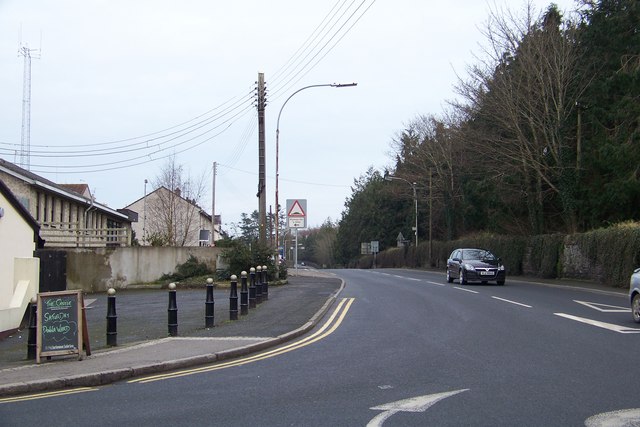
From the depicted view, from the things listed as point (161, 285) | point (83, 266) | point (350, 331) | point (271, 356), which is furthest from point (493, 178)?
point (271, 356)

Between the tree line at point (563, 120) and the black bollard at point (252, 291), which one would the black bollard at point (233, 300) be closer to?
the black bollard at point (252, 291)

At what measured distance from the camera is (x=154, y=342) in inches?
451

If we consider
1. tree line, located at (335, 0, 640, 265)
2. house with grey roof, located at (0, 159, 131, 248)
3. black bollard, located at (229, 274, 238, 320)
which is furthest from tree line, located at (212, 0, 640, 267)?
black bollard, located at (229, 274, 238, 320)

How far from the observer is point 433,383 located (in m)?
7.78

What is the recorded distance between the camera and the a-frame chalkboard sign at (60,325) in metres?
9.73

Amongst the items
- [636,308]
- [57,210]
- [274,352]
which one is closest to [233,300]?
[274,352]

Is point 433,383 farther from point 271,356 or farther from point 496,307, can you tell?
point 496,307

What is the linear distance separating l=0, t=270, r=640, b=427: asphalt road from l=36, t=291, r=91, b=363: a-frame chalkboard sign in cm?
204

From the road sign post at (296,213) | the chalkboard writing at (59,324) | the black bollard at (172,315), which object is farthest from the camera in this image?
the road sign post at (296,213)

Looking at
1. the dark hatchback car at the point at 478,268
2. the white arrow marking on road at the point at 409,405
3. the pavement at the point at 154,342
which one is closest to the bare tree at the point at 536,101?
the dark hatchback car at the point at 478,268

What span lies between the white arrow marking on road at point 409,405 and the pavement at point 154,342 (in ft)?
13.1

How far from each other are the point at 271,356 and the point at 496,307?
8746 millimetres

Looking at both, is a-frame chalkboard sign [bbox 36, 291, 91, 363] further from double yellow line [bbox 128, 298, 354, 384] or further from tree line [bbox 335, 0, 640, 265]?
tree line [bbox 335, 0, 640, 265]

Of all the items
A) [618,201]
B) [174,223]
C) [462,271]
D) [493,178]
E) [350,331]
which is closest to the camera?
[350,331]
